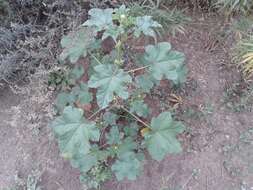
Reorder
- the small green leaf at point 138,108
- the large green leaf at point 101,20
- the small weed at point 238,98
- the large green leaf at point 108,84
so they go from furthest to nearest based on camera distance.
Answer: the small weed at point 238,98, the small green leaf at point 138,108, the large green leaf at point 101,20, the large green leaf at point 108,84

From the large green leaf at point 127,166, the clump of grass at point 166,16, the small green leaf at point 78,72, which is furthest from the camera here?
the clump of grass at point 166,16

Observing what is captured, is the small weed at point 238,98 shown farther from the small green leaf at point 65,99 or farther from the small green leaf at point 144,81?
the small green leaf at point 65,99

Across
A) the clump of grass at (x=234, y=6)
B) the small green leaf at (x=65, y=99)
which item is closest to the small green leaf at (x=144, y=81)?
the small green leaf at (x=65, y=99)

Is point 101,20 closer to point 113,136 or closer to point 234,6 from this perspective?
point 113,136

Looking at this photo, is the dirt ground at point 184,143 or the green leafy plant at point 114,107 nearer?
the green leafy plant at point 114,107

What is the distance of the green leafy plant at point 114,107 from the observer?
2211mm

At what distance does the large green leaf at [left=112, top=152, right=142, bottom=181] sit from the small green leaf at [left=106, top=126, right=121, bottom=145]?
0.39 ft

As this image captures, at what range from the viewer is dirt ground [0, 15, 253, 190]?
2.67 metres

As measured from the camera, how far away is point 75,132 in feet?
7.27

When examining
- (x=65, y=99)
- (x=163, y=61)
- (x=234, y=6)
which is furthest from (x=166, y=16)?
(x=65, y=99)

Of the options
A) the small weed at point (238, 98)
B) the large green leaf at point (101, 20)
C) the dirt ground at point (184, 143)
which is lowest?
the dirt ground at point (184, 143)

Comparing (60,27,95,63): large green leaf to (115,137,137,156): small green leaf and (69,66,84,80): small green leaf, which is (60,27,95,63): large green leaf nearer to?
(69,66,84,80): small green leaf

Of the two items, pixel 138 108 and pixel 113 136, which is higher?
pixel 138 108

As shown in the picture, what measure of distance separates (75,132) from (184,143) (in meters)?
0.93
